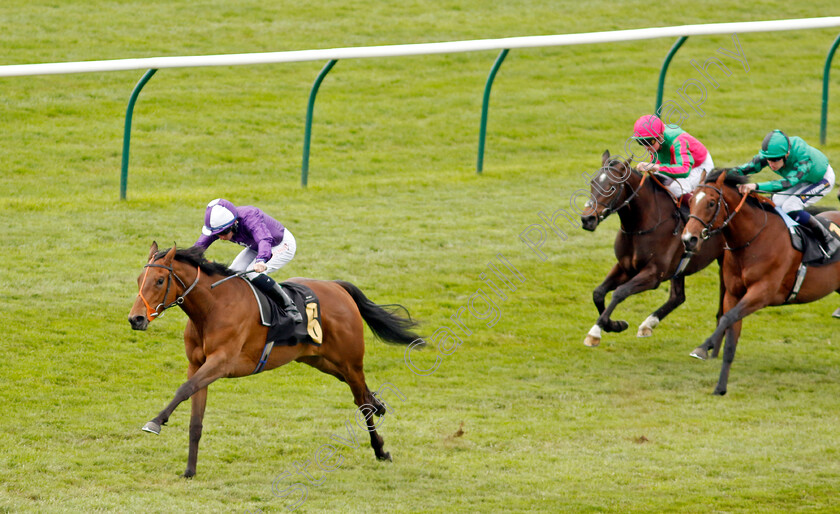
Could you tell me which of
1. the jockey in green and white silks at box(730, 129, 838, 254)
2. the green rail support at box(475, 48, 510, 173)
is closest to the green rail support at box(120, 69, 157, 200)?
the green rail support at box(475, 48, 510, 173)

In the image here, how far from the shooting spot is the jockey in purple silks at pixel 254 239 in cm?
662

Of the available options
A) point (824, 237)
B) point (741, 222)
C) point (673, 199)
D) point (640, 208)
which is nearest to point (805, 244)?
point (824, 237)

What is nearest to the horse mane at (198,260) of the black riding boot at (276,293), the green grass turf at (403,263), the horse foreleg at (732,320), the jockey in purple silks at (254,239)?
the jockey in purple silks at (254,239)

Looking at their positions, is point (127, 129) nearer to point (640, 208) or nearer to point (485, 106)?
point (485, 106)

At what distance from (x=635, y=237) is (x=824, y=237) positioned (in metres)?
1.57

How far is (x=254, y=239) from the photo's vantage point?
688 cm

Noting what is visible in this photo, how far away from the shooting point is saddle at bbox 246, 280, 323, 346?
6785mm

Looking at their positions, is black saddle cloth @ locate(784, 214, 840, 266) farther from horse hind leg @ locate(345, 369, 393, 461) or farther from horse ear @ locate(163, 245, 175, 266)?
horse ear @ locate(163, 245, 175, 266)

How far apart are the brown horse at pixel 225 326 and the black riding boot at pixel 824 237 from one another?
3.91 meters

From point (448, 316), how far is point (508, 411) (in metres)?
2.04

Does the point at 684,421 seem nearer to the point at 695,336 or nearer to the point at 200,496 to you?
the point at 695,336

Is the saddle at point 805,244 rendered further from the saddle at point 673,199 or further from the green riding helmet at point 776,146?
the saddle at point 673,199

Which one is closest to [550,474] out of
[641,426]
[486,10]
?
[641,426]

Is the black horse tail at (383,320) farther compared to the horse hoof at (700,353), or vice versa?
the horse hoof at (700,353)
